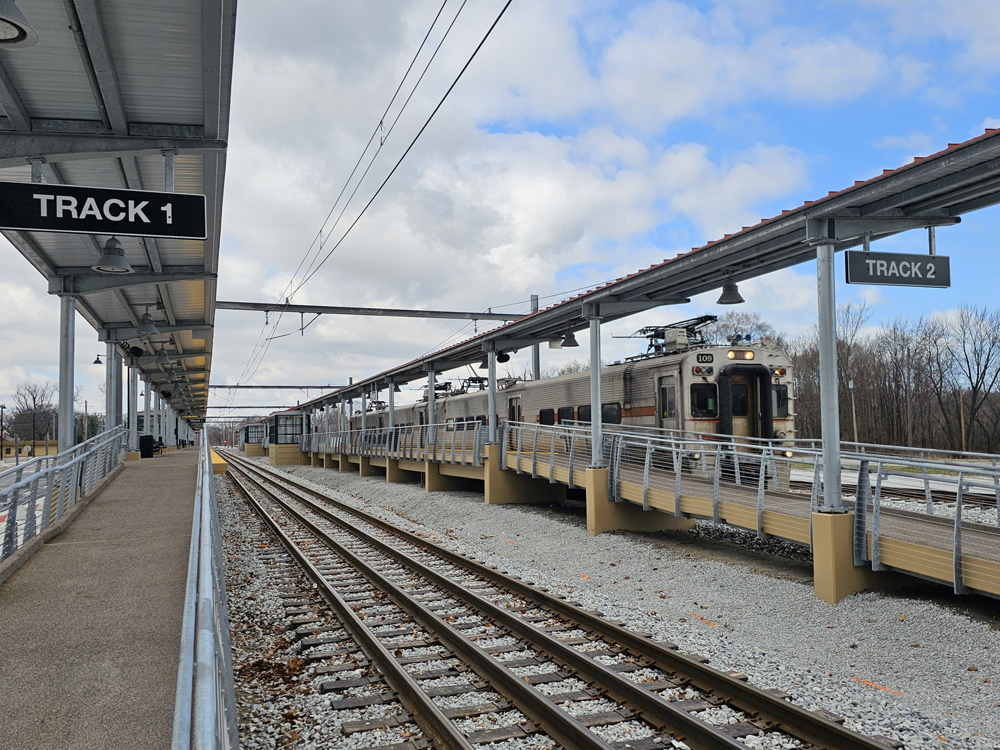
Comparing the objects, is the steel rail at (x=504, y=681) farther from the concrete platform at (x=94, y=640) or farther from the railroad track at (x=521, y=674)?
the concrete platform at (x=94, y=640)

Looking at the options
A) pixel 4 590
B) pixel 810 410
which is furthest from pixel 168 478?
pixel 810 410

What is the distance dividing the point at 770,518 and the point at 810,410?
40428 millimetres

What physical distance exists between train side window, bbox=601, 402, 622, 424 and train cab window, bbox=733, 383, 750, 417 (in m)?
3.06

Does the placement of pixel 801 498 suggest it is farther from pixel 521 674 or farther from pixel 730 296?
pixel 521 674

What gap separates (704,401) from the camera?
16.1m

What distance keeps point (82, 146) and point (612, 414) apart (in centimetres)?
1353

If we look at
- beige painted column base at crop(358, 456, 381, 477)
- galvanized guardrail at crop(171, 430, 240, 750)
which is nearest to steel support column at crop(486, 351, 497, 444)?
galvanized guardrail at crop(171, 430, 240, 750)

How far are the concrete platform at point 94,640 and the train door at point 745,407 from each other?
12146 mm

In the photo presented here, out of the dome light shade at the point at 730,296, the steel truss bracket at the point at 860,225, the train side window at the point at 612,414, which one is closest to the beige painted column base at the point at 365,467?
the train side window at the point at 612,414

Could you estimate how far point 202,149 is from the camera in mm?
9352

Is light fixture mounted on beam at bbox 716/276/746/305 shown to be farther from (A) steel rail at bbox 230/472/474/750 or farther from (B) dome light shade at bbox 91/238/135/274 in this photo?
(B) dome light shade at bbox 91/238/135/274

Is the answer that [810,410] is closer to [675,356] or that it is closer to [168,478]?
[675,356]

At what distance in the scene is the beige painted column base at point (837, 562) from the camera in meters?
8.60

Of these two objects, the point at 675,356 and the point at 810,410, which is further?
the point at 810,410
